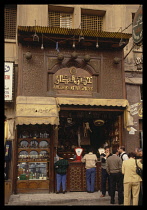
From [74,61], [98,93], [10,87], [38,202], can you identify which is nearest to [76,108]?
[98,93]

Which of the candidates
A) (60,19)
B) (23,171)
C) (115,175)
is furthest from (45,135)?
(60,19)

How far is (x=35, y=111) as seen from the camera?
12586 millimetres

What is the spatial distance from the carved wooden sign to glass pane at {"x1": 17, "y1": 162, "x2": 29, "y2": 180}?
3.65 meters

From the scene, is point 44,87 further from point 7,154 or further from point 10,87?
point 7,154

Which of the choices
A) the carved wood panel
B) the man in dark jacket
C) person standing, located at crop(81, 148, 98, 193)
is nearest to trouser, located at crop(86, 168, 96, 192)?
person standing, located at crop(81, 148, 98, 193)

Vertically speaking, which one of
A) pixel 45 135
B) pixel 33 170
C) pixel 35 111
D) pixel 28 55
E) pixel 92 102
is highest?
pixel 28 55

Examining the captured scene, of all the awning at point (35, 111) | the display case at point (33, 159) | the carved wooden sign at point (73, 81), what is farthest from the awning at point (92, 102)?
the display case at point (33, 159)

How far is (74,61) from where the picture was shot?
560 inches

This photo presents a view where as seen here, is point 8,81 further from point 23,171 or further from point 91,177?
point 91,177

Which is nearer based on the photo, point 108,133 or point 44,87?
point 44,87

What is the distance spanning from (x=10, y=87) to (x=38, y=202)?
6.01 metres

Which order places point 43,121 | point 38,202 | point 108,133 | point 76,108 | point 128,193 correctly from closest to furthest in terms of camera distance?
point 128,193
point 38,202
point 43,121
point 76,108
point 108,133

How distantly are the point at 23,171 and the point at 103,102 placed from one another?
468 cm

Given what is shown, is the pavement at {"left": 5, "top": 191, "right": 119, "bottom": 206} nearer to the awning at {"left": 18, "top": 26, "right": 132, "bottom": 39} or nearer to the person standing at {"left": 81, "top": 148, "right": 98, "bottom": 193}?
the person standing at {"left": 81, "top": 148, "right": 98, "bottom": 193}
